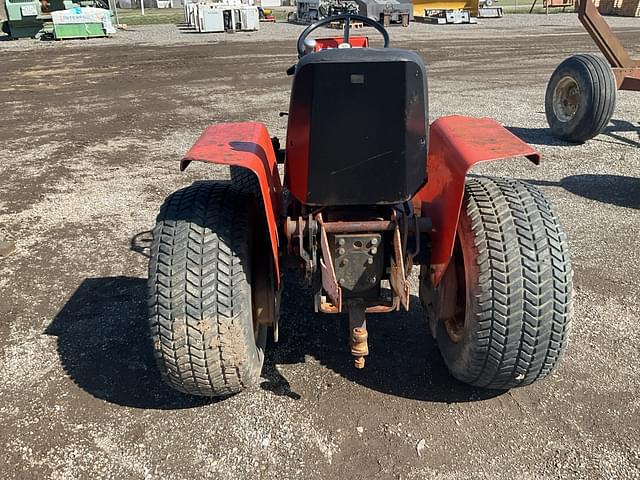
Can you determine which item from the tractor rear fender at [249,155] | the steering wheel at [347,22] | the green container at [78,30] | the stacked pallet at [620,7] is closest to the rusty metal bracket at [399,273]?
the tractor rear fender at [249,155]

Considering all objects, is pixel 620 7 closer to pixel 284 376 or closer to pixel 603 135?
pixel 603 135

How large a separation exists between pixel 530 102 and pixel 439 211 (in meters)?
7.53

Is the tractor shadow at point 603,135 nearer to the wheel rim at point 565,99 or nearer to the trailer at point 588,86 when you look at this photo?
the trailer at point 588,86

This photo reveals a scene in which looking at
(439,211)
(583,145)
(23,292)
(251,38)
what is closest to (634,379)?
(439,211)

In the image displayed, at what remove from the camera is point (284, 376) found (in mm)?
2846

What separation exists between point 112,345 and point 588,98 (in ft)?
18.8

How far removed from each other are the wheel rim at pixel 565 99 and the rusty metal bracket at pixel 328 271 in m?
5.60

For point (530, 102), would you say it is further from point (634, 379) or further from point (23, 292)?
point (23, 292)

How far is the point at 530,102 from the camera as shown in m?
9.23

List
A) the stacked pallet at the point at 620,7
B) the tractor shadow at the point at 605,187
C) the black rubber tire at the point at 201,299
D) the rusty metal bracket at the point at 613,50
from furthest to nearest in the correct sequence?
the stacked pallet at the point at 620,7 → the rusty metal bracket at the point at 613,50 → the tractor shadow at the point at 605,187 → the black rubber tire at the point at 201,299

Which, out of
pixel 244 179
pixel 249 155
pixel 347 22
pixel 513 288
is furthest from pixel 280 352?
pixel 347 22

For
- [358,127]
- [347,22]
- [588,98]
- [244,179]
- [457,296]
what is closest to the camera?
[358,127]

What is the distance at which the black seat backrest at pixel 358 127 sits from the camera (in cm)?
204

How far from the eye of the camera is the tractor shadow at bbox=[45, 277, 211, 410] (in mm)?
2734
